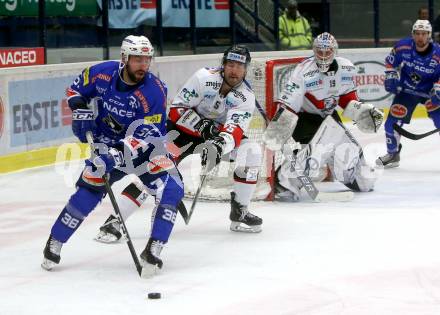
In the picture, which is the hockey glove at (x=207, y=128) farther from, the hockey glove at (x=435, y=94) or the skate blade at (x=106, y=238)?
the hockey glove at (x=435, y=94)

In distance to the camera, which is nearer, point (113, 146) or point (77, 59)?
point (113, 146)

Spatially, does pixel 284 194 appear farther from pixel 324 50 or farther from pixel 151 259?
pixel 151 259

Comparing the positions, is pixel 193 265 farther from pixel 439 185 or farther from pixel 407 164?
pixel 407 164

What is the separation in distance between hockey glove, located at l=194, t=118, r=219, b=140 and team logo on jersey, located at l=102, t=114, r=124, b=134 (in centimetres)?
112

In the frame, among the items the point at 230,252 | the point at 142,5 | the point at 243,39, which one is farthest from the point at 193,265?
the point at 243,39

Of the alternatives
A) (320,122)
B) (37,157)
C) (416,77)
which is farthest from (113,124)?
(416,77)

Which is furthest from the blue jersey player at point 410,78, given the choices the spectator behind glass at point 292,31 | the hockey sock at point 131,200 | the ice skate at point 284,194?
the spectator behind glass at point 292,31

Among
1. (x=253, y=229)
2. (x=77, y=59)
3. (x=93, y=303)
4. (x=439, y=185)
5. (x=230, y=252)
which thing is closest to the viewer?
(x=93, y=303)

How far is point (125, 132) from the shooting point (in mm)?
5820

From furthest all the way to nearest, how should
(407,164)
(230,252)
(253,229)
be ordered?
(407,164)
(253,229)
(230,252)

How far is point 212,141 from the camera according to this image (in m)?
6.36

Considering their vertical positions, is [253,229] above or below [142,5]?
below

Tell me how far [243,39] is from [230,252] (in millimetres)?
7315

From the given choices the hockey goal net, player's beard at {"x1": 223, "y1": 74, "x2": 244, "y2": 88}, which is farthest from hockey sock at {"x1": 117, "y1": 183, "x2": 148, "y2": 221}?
the hockey goal net
